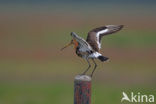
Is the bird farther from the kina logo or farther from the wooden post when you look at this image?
the kina logo

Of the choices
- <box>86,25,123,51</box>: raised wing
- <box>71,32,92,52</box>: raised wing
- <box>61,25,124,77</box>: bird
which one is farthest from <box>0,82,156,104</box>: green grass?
<box>71,32,92,52</box>: raised wing

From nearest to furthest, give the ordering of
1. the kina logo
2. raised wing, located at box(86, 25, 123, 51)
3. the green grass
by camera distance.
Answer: raised wing, located at box(86, 25, 123, 51) → the kina logo → the green grass

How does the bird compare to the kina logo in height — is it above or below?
above

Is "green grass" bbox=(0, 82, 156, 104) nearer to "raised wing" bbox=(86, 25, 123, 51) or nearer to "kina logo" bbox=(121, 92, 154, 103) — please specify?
"kina logo" bbox=(121, 92, 154, 103)

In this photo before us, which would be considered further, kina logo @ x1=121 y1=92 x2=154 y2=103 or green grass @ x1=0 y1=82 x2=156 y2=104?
green grass @ x1=0 y1=82 x2=156 y2=104

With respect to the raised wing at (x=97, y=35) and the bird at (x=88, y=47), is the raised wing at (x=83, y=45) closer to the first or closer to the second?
the bird at (x=88, y=47)

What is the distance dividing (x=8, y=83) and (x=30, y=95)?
1368 mm

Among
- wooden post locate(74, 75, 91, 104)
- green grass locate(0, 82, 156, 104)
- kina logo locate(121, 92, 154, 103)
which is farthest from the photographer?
green grass locate(0, 82, 156, 104)

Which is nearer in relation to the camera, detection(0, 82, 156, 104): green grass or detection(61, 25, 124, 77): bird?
detection(61, 25, 124, 77): bird

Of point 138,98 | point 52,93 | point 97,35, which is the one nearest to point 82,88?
point 97,35

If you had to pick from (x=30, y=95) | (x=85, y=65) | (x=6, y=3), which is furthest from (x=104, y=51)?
(x=6, y=3)

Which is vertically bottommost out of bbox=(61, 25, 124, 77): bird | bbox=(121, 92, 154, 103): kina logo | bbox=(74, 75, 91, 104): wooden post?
bbox=(121, 92, 154, 103): kina logo

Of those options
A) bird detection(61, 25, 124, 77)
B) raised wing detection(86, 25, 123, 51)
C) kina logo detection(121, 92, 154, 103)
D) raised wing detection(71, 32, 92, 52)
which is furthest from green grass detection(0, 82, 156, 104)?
raised wing detection(71, 32, 92, 52)

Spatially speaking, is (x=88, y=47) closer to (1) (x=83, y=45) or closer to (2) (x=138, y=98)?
(1) (x=83, y=45)
